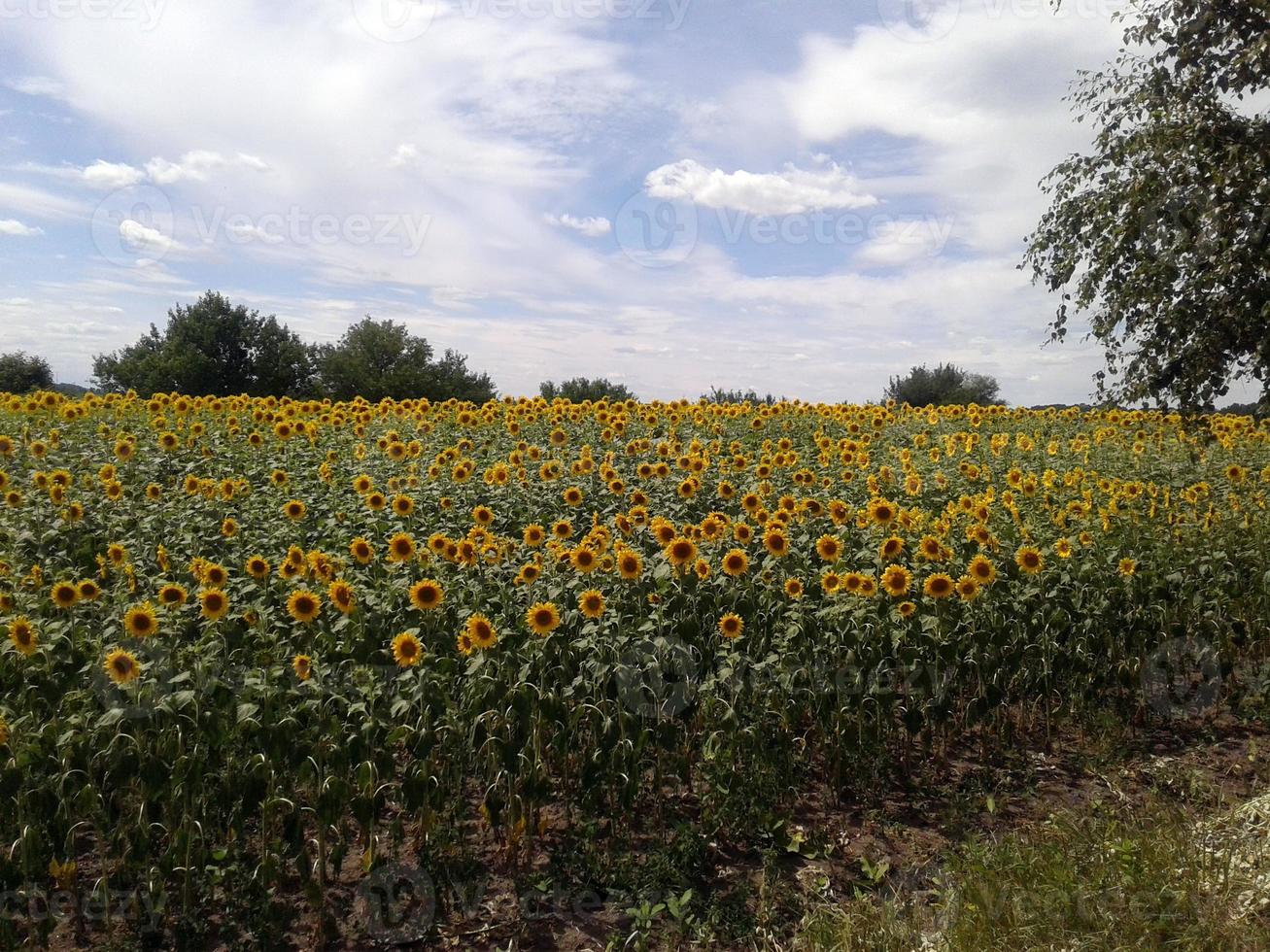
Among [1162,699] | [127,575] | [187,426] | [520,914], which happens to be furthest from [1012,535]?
[187,426]

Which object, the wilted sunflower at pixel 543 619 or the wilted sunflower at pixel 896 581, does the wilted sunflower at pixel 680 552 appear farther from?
the wilted sunflower at pixel 896 581

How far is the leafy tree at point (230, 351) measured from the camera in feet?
145

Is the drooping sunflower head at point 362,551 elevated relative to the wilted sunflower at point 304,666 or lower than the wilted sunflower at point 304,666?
Answer: elevated

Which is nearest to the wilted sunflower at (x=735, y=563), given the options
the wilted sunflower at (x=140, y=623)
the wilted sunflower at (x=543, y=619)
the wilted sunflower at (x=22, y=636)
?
the wilted sunflower at (x=543, y=619)

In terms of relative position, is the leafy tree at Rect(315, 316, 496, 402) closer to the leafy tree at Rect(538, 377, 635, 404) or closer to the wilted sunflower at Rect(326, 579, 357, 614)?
the leafy tree at Rect(538, 377, 635, 404)

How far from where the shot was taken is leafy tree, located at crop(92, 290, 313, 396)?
44.3 metres

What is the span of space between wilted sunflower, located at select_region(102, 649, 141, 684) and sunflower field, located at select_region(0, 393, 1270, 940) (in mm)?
13

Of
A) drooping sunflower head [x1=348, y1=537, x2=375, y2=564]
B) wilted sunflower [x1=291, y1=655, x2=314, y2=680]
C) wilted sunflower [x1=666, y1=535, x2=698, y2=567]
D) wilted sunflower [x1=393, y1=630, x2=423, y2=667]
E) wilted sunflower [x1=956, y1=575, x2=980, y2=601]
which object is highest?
wilted sunflower [x1=666, y1=535, x2=698, y2=567]

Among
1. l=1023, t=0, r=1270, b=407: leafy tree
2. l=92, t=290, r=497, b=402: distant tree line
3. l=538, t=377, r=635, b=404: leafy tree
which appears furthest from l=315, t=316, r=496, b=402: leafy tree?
l=1023, t=0, r=1270, b=407: leafy tree

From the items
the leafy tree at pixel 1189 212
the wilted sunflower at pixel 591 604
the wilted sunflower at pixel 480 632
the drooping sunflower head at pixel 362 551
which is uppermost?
the leafy tree at pixel 1189 212

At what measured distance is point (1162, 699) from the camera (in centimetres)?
598

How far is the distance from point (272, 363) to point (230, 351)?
2236mm

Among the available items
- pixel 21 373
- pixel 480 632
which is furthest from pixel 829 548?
pixel 21 373

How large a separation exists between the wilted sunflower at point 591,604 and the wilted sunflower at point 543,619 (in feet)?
0.64
